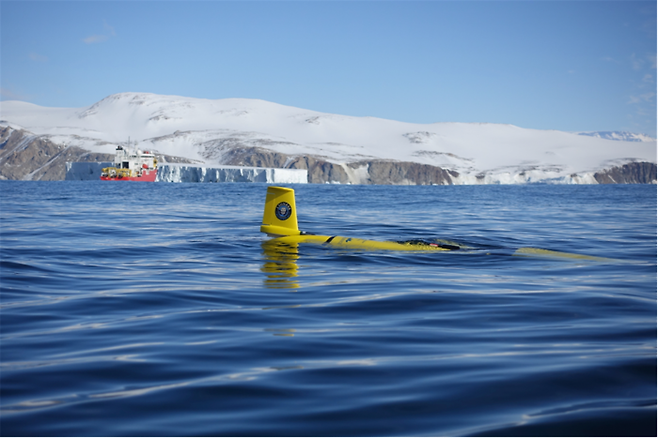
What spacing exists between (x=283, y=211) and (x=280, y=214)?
142 millimetres

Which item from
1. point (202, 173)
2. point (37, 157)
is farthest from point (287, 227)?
point (37, 157)

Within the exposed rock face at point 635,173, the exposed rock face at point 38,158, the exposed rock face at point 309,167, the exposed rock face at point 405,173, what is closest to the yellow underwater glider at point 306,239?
Answer: the exposed rock face at point 309,167

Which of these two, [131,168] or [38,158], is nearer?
[131,168]

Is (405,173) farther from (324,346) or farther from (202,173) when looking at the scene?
(324,346)

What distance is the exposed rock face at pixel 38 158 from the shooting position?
157125 millimetres

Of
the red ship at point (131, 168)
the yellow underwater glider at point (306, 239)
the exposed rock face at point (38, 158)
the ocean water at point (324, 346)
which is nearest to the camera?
the ocean water at point (324, 346)

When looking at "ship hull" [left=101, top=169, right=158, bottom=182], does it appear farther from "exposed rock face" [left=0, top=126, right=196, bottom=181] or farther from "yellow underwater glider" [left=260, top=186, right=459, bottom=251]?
"yellow underwater glider" [left=260, top=186, right=459, bottom=251]

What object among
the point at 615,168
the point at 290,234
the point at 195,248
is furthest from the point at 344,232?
the point at 615,168

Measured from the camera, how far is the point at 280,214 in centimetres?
1579

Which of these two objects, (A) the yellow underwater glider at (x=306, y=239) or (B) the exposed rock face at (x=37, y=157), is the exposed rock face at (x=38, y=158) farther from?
(A) the yellow underwater glider at (x=306, y=239)

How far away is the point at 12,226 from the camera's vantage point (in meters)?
19.3

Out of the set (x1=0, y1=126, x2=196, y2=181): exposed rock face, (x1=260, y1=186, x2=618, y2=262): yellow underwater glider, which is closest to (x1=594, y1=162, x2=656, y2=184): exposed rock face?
(x1=0, y1=126, x2=196, y2=181): exposed rock face

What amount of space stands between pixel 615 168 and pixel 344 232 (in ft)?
545

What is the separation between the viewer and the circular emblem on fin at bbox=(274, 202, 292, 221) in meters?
15.7
